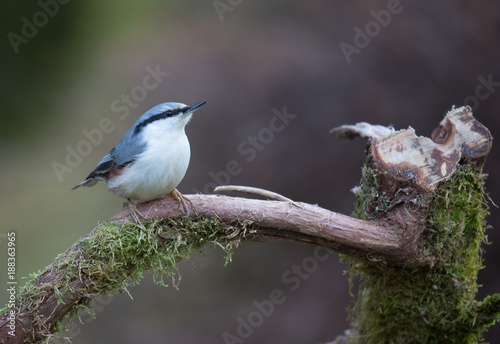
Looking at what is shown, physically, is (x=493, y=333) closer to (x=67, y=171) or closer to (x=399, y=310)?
(x=399, y=310)

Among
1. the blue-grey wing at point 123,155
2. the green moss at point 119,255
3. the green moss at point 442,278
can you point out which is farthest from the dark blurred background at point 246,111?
the green moss at point 119,255

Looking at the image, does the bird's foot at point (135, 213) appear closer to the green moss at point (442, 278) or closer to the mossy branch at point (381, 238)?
the mossy branch at point (381, 238)

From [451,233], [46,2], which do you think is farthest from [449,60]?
[46,2]

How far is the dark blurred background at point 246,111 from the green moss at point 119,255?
1.98 m

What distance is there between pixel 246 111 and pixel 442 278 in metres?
2.75

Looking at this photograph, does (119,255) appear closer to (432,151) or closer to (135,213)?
(135,213)

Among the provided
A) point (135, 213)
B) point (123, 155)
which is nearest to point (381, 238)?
point (135, 213)

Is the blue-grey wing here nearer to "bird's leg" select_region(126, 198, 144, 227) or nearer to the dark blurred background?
"bird's leg" select_region(126, 198, 144, 227)

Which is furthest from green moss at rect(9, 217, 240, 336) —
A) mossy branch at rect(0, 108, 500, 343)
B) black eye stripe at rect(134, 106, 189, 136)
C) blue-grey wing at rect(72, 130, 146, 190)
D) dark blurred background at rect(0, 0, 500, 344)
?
dark blurred background at rect(0, 0, 500, 344)

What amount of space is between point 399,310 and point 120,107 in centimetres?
383

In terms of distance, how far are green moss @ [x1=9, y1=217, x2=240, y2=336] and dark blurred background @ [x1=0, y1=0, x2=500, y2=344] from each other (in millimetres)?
1980

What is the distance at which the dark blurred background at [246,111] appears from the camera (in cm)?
400

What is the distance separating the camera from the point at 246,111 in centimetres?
467

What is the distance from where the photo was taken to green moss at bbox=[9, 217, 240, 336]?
200cm
